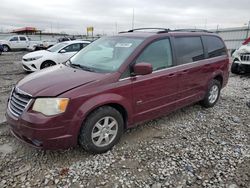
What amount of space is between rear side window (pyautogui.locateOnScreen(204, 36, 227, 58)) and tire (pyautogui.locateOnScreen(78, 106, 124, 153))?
2.76 metres

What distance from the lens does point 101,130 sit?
10.5 ft

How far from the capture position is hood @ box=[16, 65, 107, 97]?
2854 mm

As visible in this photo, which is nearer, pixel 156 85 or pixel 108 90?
pixel 108 90

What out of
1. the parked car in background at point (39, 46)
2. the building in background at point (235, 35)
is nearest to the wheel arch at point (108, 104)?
the building in background at point (235, 35)

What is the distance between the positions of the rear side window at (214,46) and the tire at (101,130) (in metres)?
2.76

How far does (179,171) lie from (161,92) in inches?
52.4

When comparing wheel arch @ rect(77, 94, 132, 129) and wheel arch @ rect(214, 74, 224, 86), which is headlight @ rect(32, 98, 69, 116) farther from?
wheel arch @ rect(214, 74, 224, 86)

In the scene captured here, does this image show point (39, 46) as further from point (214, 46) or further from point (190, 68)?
point (190, 68)

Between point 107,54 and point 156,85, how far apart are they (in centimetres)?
95

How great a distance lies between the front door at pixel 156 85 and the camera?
3.48 meters

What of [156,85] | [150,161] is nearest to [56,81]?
[156,85]

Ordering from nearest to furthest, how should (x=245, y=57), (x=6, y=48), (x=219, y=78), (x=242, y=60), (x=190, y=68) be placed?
(x=190, y=68)
(x=219, y=78)
(x=245, y=57)
(x=242, y=60)
(x=6, y=48)

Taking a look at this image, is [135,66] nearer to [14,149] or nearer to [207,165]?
[207,165]

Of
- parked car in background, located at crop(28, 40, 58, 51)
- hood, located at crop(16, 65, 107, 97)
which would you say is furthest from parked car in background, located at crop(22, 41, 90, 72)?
parked car in background, located at crop(28, 40, 58, 51)
